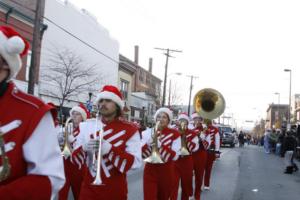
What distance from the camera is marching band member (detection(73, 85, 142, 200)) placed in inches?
185

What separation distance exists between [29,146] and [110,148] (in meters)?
2.54

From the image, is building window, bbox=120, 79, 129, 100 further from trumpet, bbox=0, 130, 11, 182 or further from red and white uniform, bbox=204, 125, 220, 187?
trumpet, bbox=0, 130, 11, 182

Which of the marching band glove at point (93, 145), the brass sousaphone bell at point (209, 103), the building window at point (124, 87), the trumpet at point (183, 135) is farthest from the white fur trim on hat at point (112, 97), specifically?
the building window at point (124, 87)

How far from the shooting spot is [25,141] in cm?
220

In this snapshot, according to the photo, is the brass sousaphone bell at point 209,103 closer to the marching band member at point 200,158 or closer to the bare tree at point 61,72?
the marching band member at point 200,158

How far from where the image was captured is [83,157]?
5.34 metres

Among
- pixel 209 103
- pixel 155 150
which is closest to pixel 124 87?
pixel 209 103

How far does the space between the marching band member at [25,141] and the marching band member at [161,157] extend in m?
4.51

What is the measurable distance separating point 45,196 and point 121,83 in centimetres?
4392

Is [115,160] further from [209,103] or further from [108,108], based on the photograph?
Answer: [209,103]

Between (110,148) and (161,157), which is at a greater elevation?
(110,148)

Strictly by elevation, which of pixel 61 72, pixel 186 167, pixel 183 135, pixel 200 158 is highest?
pixel 61 72

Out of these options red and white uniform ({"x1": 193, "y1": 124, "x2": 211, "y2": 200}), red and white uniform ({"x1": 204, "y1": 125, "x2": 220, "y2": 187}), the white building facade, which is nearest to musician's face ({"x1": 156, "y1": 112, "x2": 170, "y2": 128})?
red and white uniform ({"x1": 193, "y1": 124, "x2": 211, "y2": 200})

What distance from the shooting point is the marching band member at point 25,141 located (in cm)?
214
